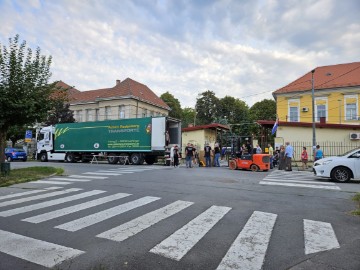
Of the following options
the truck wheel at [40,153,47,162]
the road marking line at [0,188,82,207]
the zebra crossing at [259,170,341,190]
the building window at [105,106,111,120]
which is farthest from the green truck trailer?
the building window at [105,106,111,120]

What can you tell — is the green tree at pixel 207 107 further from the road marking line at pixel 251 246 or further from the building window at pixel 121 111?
the road marking line at pixel 251 246

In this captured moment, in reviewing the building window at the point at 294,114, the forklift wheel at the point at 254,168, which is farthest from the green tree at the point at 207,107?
the forklift wheel at the point at 254,168

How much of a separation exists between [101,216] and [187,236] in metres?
2.21

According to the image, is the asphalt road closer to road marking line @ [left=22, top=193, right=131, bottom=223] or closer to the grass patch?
road marking line @ [left=22, top=193, right=131, bottom=223]

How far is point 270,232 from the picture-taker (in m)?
5.03

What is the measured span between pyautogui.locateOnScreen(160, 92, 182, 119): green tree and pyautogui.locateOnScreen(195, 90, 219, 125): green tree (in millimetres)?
5063

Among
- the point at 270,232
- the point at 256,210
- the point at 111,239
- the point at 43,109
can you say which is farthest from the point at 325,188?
the point at 43,109

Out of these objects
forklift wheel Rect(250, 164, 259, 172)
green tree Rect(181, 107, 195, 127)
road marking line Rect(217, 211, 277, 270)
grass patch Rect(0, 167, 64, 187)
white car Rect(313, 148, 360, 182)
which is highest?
green tree Rect(181, 107, 195, 127)

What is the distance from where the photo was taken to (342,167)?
1227 cm

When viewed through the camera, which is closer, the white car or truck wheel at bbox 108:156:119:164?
the white car

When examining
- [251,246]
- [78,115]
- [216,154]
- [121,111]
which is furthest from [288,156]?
[78,115]

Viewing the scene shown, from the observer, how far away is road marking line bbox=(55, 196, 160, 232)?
5359 millimetres

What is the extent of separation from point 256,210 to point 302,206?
137 centimetres

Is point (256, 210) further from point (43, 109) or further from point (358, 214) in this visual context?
point (43, 109)
